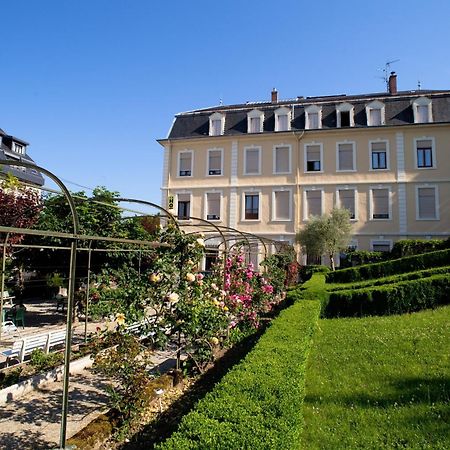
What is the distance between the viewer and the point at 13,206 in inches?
401

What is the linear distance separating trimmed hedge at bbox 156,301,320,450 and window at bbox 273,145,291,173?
18.9 meters

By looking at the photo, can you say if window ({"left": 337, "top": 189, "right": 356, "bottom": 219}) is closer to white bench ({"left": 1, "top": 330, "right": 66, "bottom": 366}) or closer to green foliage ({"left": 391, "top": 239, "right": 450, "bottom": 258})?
green foliage ({"left": 391, "top": 239, "right": 450, "bottom": 258})

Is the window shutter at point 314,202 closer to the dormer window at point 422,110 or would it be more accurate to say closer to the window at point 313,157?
the window at point 313,157

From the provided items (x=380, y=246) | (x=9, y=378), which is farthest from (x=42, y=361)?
(x=380, y=246)

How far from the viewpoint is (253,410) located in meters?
2.82

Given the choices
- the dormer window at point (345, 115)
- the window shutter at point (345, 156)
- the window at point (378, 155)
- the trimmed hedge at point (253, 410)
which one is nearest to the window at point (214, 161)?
the window shutter at point (345, 156)

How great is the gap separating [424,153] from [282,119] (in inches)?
325

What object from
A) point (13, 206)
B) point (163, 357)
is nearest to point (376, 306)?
point (163, 357)

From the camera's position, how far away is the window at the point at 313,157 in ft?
72.7

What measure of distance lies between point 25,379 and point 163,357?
7.03 ft

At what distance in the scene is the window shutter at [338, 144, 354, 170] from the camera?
21.8 metres

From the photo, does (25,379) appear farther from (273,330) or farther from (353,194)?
(353,194)

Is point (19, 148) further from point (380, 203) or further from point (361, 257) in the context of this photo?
point (380, 203)

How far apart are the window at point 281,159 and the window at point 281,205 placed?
1409 millimetres
